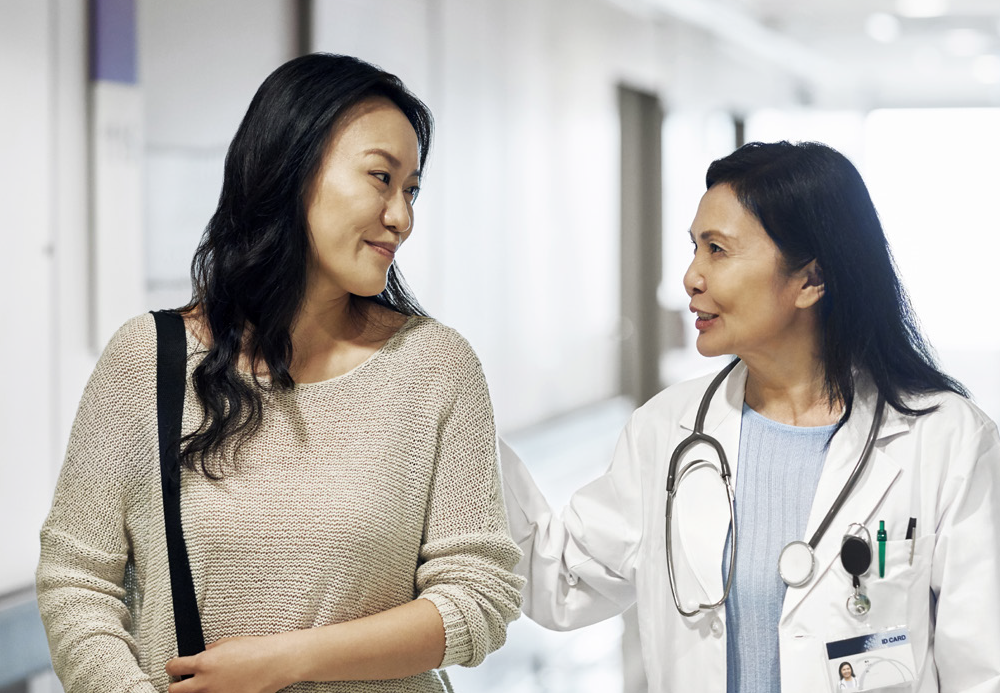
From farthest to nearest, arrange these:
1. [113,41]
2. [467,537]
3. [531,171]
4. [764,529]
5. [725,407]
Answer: [531,171] → [113,41] → [725,407] → [764,529] → [467,537]

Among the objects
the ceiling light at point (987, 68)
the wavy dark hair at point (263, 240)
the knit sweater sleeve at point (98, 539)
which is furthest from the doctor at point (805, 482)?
the ceiling light at point (987, 68)

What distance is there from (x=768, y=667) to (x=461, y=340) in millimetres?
655

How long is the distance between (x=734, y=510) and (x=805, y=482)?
11 cm

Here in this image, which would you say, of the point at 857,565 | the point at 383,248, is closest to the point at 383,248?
the point at 383,248

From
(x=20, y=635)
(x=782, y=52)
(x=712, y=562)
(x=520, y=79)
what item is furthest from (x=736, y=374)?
(x=782, y=52)

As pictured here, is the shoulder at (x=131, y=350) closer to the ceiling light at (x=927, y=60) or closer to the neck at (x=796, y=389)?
the neck at (x=796, y=389)

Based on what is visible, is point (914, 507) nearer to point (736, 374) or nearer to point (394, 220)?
point (736, 374)

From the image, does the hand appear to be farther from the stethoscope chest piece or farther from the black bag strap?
the stethoscope chest piece

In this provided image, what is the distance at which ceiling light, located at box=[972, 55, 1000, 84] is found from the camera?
5.25 meters

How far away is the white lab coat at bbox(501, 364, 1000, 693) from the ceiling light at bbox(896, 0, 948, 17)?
438 centimetres

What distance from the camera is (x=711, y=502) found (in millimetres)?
1556

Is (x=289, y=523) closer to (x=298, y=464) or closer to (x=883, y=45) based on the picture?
(x=298, y=464)

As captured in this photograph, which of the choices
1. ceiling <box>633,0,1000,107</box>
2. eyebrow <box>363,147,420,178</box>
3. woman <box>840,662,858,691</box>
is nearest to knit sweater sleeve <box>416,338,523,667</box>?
eyebrow <box>363,147,420,178</box>

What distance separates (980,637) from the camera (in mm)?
1398
